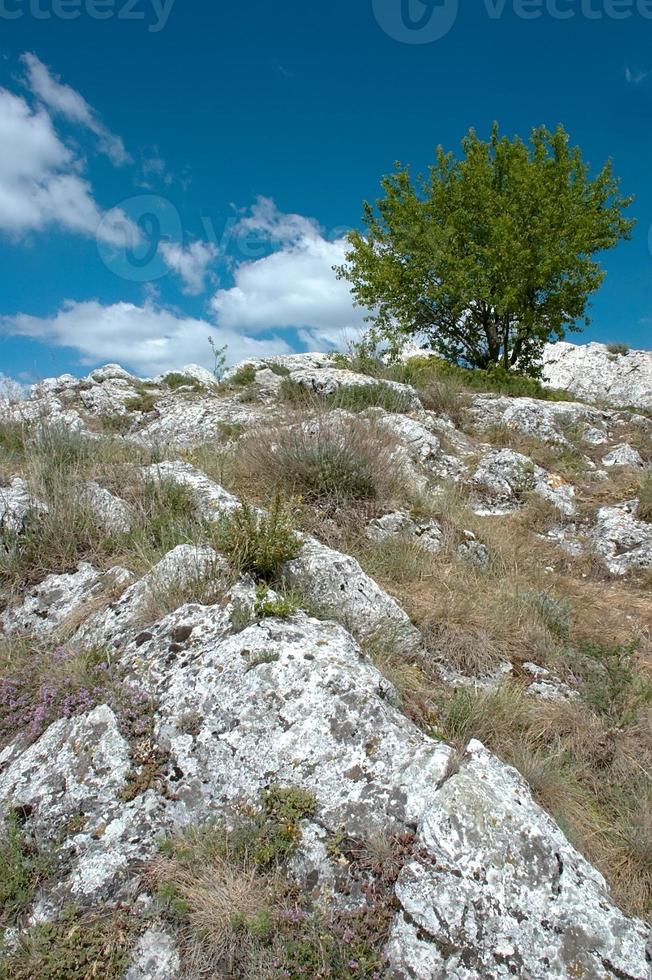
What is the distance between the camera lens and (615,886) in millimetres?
2449

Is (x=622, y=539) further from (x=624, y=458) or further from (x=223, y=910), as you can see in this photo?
(x=223, y=910)

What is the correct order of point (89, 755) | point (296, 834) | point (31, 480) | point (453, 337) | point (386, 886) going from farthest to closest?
1. point (453, 337)
2. point (31, 480)
3. point (89, 755)
4. point (296, 834)
5. point (386, 886)

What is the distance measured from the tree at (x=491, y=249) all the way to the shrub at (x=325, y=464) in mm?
8947

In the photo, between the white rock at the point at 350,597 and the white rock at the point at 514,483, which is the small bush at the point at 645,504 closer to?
the white rock at the point at 514,483

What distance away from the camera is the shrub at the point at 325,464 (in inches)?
225

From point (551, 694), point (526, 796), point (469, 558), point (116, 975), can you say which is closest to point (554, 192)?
point (469, 558)

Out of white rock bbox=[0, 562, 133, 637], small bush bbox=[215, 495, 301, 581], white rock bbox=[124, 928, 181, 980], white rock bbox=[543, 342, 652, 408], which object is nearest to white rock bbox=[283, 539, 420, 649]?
small bush bbox=[215, 495, 301, 581]

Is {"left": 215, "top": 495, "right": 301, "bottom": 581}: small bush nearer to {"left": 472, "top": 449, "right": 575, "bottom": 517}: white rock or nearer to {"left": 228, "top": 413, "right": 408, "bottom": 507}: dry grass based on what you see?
{"left": 228, "top": 413, "right": 408, "bottom": 507}: dry grass

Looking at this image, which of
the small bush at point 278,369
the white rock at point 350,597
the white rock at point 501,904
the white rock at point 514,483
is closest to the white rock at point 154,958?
the white rock at point 501,904

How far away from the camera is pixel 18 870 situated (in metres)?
2.13

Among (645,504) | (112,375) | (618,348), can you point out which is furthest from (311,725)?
(618,348)

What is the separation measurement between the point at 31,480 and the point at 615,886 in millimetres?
5178

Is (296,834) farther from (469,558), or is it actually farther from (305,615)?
(469,558)

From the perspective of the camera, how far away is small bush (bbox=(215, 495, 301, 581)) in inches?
151
